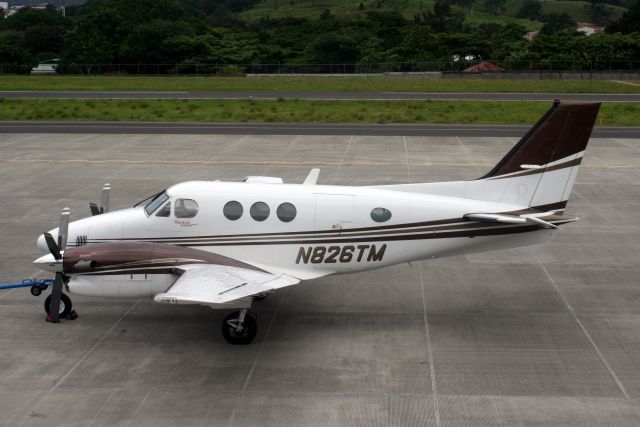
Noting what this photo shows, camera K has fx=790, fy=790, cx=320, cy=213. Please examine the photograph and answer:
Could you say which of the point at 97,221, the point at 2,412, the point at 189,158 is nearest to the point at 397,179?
the point at 189,158

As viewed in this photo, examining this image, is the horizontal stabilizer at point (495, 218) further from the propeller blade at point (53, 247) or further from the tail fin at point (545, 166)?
the propeller blade at point (53, 247)

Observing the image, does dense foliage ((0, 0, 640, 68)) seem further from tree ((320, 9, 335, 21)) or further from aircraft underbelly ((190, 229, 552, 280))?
aircraft underbelly ((190, 229, 552, 280))

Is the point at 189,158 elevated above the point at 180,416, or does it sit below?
below

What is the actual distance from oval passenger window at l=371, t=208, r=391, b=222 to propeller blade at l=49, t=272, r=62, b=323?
652cm

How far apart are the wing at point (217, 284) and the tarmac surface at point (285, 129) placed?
97.1 feet

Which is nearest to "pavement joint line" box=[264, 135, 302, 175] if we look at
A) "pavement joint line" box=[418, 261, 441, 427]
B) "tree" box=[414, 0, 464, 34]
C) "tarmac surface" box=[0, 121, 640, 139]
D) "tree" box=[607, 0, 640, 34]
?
"tarmac surface" box=[0, 121, 640, 139]

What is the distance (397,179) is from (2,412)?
21182 millimetres

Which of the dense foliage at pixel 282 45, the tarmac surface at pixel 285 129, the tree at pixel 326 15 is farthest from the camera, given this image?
the tree at pixel 326 15

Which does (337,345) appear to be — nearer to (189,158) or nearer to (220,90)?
(189,158)

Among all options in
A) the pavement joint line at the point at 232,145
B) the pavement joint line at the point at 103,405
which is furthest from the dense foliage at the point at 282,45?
the pavement joint line at the point at 103,405

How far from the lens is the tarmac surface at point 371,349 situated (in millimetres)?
12789

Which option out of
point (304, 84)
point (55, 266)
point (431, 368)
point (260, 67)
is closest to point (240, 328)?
point (431, 368)

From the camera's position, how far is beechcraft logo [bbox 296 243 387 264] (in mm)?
16734

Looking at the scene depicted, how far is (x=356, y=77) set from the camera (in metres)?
96.1
